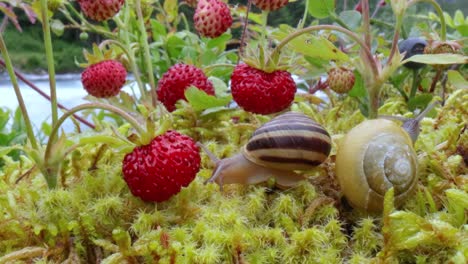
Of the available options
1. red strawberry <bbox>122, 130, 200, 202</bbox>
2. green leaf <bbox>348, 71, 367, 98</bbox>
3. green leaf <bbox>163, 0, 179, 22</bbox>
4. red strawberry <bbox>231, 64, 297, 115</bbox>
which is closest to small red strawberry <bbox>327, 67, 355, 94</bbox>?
green leaf <bbox>348, 71, 367, 98</bbox>

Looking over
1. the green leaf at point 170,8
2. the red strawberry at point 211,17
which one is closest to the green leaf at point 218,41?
the green leaf at point 170,8

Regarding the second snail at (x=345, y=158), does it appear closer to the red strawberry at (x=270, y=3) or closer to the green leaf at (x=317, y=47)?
the green leaf at (x=317, y=47)

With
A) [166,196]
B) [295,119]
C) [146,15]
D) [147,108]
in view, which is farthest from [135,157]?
[146,15]

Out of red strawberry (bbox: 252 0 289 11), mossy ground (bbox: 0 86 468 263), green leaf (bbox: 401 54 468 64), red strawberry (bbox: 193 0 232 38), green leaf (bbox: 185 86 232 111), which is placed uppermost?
red strawberry (bbox: 252 0 289 11)

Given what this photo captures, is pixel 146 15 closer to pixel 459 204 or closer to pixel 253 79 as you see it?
pixel 253 79

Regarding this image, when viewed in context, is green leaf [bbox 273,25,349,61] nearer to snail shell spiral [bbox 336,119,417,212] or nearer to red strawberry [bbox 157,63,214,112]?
snail shell spiral [bbox 336,119,417,212]
